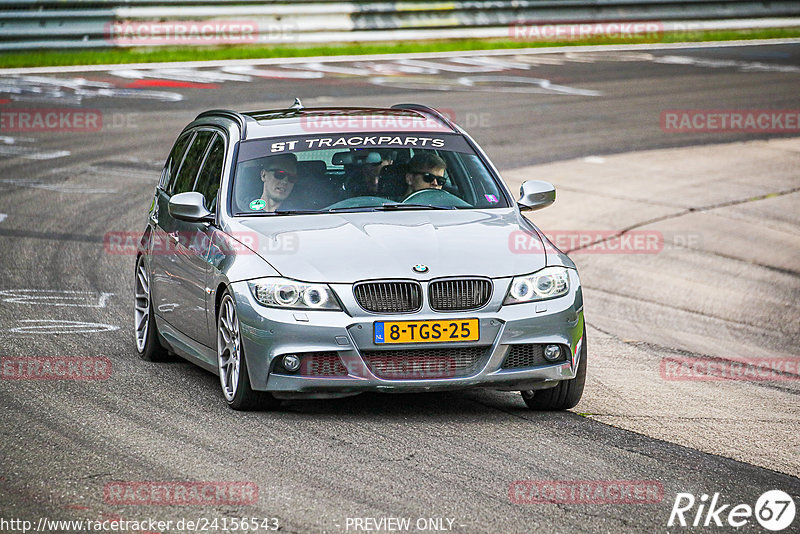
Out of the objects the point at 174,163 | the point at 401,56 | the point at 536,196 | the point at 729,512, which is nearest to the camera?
the point at 729,512

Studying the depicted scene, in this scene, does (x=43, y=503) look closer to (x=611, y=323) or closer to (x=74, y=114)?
(x=611, y=323)

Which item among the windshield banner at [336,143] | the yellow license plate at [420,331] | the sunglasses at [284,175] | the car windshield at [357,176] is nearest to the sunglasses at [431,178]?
the car windshield at [357,176]

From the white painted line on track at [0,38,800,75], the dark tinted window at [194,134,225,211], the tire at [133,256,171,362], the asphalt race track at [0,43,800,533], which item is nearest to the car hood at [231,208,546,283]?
the dark tinted window at [194,134,225,211]

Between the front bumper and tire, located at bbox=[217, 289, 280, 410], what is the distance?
11 cm

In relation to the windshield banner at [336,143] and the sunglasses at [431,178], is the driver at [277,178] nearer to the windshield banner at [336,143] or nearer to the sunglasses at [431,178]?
the windshield banner at [336,143]

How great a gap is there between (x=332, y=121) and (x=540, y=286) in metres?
2.32

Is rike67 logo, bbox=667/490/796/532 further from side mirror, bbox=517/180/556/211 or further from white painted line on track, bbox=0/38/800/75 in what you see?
white painted line on track, bbox=0/38/800/75

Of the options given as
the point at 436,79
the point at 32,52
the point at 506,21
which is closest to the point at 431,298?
the point at 436,79

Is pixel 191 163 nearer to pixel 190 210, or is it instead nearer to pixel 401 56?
pixel 190 210

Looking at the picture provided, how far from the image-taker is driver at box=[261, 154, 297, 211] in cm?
854

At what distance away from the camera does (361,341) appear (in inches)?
290

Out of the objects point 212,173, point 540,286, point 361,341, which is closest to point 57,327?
point 212,173

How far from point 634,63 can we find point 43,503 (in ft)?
85.1

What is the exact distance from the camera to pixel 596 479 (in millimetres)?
6406
